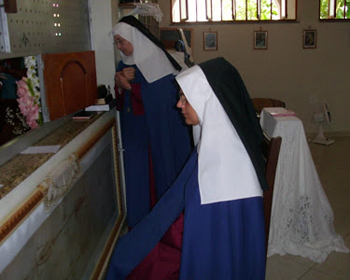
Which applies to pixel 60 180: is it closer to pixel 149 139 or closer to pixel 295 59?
pixel 149 139

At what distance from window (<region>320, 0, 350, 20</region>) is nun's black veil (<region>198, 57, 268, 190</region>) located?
4.42 meters

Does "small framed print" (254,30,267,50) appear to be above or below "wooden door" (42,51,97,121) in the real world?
above

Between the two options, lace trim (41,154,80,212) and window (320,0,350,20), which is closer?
lace trim (41,154,80,212)

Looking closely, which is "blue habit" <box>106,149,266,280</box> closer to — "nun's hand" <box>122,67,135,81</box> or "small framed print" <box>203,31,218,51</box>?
"nun's hand" <box>122,67,135,81</box>

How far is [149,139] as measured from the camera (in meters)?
2.67

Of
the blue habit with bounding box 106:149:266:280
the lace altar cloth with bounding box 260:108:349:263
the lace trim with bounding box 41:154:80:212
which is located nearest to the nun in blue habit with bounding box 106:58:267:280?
the blue habit with bounding box 106:149:266:280

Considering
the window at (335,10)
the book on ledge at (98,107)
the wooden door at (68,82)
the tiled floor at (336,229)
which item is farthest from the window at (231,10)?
the wooden door at (68,82)

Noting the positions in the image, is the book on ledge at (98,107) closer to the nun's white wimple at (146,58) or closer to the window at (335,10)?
the nun's white wimple at (146,58)

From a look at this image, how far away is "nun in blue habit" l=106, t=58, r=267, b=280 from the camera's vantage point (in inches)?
55.5

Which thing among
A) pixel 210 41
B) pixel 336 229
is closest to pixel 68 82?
pixel 336 229

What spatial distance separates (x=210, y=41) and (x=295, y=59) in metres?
1.26

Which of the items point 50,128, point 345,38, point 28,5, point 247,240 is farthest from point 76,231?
point 345,38

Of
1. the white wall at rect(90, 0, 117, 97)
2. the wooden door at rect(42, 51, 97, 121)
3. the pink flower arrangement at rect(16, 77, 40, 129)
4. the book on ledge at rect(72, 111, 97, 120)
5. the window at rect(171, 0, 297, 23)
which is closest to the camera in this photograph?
the pink flower arrangement at rect(16, 77, 40, 129)

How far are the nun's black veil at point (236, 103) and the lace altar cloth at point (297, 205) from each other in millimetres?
1018
